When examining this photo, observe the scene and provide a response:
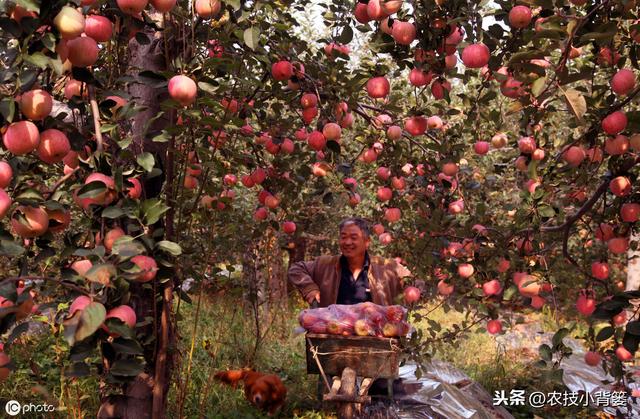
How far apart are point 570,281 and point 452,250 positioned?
18.7 feet

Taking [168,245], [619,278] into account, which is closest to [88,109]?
[168,245]

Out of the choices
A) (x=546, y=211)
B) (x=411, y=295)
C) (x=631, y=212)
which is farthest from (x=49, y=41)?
(x=411, y=295)

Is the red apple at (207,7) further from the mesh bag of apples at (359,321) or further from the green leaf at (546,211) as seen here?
the mesh bag of apples at (359,321)

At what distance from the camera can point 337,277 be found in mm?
3904

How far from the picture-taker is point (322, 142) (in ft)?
8.41

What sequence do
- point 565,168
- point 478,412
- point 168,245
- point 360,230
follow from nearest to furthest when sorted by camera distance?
point 168,245
point 565,168
point 360,230
point 478,412

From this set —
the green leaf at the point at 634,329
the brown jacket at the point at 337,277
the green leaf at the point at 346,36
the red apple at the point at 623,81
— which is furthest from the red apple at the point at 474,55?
the brown jacket at the point at 337,277

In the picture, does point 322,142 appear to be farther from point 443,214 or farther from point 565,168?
point 565,168

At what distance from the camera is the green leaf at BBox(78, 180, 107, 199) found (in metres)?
1.14

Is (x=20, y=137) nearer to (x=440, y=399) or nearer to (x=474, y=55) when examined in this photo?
(x=474, y=55)

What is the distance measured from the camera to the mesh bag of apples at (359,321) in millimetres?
2984

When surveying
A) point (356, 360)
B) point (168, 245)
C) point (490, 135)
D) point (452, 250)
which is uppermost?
point (490, 135)

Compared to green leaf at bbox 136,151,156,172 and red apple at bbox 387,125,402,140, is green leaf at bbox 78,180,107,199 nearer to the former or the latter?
green leaf at bbox 136,151,156,172

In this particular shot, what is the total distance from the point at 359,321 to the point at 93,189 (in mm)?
2043
